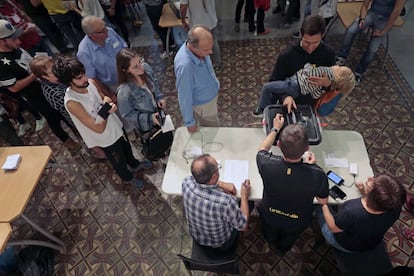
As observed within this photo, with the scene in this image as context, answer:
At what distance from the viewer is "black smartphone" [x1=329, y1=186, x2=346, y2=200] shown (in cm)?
197

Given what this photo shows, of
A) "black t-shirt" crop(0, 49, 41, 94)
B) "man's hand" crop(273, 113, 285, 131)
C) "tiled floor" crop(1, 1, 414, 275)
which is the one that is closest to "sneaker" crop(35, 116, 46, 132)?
"tiled floor" crop(1, 1, 414, 275)

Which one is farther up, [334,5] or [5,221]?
[334,5]

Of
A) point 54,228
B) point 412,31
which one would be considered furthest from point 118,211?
point 412,31

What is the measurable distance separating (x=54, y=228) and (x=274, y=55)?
3820mm

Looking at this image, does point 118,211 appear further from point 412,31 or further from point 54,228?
point 412,31

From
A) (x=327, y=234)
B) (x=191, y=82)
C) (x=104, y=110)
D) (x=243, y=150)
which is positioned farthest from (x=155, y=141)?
(x=327, y=234)

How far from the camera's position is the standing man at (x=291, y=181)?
1682mm

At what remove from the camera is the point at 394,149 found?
10.3ft

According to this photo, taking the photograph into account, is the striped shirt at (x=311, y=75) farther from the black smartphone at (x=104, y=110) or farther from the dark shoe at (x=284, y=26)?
the dark shoe at (x=284, y=26)

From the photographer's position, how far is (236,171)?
2.16 metres

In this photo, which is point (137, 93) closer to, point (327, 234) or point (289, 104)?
point (289, 104)

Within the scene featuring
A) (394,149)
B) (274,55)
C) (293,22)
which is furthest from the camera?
(293,22)

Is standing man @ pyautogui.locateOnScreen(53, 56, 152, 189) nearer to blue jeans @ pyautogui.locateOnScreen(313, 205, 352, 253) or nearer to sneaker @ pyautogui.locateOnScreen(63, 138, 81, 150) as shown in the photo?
sneaker @ pyautogui.locateOnScreen(63, 138, 81, 150)

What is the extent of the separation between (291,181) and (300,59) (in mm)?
1230
